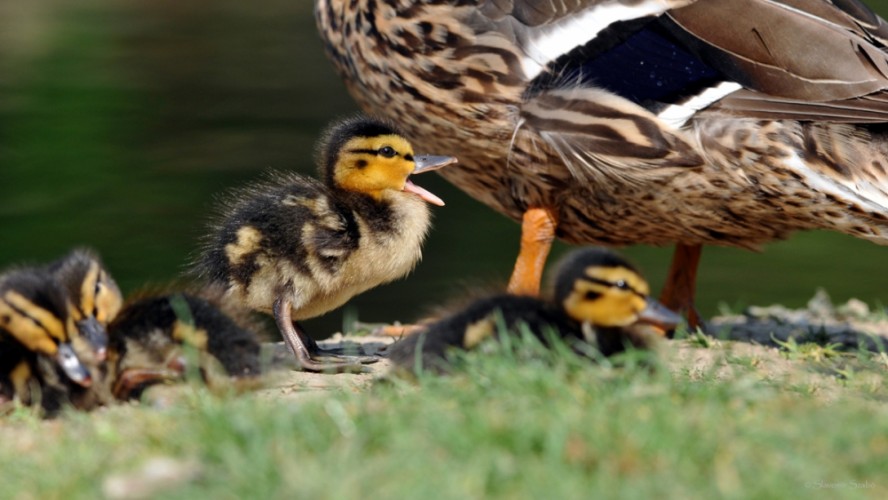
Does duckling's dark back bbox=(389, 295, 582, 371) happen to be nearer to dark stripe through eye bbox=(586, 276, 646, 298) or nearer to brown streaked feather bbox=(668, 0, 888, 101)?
dark stripe through eye bbox=(586, 276, 646, 298)

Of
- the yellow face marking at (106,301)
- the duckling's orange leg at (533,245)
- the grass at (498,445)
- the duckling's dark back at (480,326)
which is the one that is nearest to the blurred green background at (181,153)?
the duckling's orange leg at (533,245)

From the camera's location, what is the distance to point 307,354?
17.1 feet

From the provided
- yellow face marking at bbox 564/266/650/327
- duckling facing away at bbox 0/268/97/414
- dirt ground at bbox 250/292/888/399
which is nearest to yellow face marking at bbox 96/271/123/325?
duckling facing away at bbox 0/268/97/414

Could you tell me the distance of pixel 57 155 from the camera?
10531 mm

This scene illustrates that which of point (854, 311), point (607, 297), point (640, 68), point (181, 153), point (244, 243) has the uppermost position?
point (640, 68)

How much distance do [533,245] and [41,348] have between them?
2295 mm

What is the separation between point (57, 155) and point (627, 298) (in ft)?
23.2

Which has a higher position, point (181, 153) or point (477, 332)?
point (477, 332)

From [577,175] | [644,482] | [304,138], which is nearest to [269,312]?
[577,175]

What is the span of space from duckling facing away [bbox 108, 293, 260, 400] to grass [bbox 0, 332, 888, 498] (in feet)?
1.50

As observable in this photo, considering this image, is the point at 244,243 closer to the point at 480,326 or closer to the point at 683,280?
the point at 480,326

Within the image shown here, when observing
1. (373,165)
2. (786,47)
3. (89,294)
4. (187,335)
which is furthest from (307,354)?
(786,47)

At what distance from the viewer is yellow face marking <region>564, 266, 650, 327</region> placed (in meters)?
4.36

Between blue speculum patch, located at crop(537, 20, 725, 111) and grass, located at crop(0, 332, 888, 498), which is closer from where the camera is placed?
grass, located at crop(0, 332, 888, 498)
